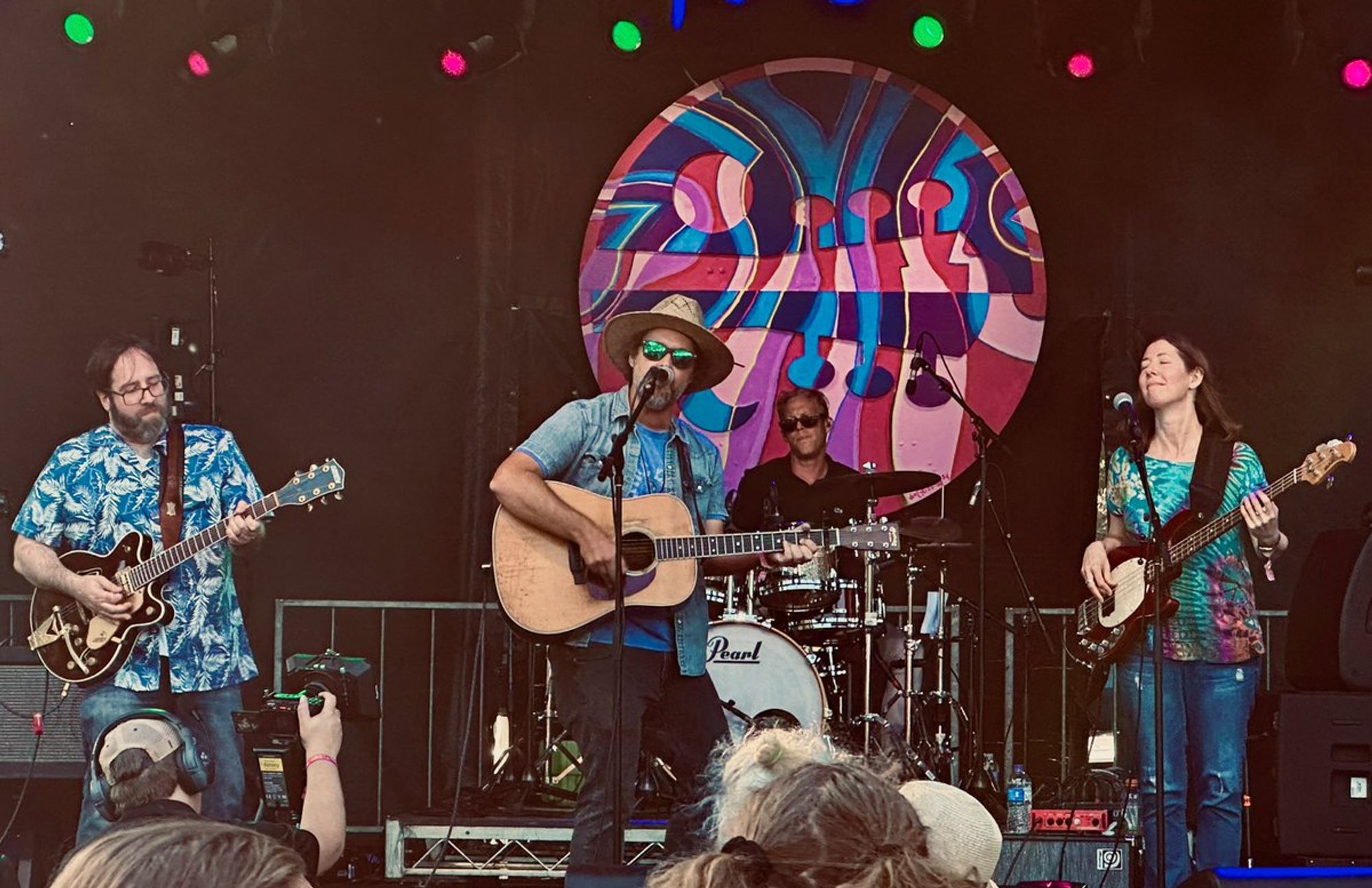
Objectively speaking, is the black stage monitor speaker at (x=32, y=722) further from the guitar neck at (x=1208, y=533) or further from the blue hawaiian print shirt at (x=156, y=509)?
the guitar neck at (x=1208, y=533)

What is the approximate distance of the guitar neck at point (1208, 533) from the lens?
553cm

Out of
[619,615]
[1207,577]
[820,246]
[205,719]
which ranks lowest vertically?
[205,719]

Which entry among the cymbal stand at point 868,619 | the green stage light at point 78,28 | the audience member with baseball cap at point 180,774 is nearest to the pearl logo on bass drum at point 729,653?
the cymbal stand at point 868,619

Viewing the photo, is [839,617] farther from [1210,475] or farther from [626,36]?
[626,36]

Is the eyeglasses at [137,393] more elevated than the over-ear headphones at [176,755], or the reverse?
the eyeglasses at [137,393]

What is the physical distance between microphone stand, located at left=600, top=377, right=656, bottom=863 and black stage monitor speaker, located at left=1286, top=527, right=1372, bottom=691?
257cm

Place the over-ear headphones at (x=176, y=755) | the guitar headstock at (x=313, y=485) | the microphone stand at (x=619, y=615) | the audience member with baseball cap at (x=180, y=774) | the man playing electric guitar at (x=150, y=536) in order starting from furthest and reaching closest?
1. the guitar headstock at (x=313, y=485)
2. the man playing electric guitar at (x=150, y=536)
3. the microphone stand at (x=619, y=615)
4. the over-ear headphones at (x=176, y=755)
5. the audience member with baseball cap at (x=180, y=774)

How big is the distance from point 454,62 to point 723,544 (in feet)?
10.8

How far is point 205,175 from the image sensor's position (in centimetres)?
769

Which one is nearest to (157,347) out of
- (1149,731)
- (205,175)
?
(205,175)

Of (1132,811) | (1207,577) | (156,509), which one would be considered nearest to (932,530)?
(1132,811)

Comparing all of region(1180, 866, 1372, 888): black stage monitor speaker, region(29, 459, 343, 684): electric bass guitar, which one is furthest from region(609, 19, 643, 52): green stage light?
region(1180, 866, 1372, 888): black stage monitor speaker

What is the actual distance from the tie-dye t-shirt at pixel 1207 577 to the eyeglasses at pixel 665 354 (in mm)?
1641

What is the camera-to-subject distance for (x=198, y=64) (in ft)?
24.5
